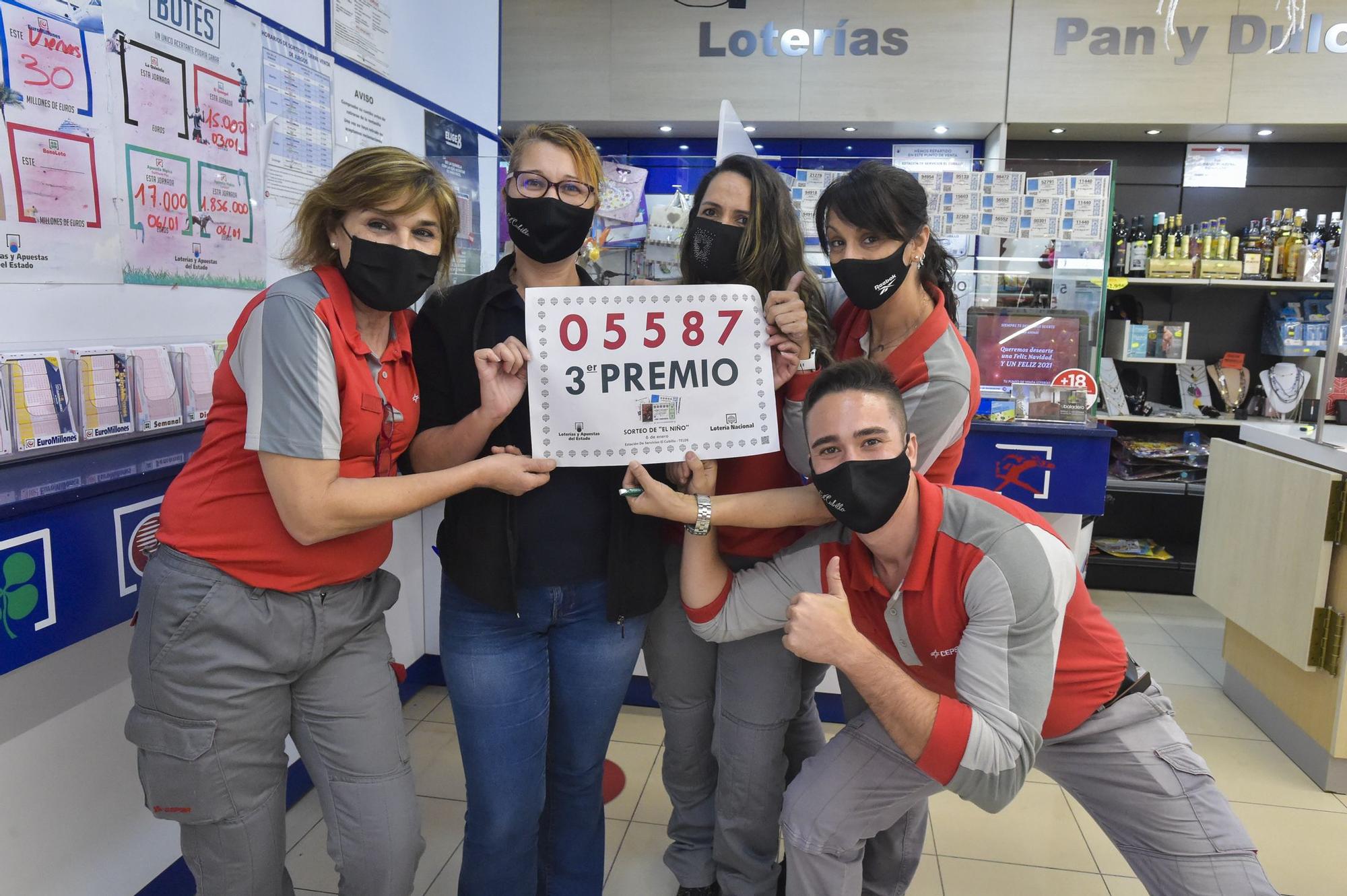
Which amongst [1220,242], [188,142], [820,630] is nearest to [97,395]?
[188,142]

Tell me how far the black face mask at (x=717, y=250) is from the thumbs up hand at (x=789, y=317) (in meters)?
0.11

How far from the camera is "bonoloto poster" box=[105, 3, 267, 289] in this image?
185 cm

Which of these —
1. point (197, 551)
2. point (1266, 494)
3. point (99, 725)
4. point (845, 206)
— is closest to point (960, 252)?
point (1266, 494)

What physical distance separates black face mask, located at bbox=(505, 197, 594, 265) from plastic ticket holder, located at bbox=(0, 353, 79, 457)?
954 mm

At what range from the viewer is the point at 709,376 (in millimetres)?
1661

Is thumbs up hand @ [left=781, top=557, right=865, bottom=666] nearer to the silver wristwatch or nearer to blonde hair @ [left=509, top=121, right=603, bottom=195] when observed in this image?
the silver wristwatch

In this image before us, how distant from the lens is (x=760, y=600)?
1.74 metres

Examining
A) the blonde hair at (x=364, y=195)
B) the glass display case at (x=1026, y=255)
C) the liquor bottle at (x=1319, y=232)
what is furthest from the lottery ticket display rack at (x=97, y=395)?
the liquor bottle at (x=1319, y=232)

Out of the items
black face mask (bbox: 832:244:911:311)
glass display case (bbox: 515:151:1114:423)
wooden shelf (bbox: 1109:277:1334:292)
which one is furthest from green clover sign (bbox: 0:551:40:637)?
wooden shelf (bbox: 1109:277:1334:292)

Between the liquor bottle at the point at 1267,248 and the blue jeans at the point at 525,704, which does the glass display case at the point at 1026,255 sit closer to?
the blue jeans at the point at 525,704

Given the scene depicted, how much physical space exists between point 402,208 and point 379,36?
1817 mm

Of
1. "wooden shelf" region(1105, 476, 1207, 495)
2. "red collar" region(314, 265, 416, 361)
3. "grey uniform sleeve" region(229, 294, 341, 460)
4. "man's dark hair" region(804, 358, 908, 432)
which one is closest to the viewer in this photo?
"grey uniform sleeve" region(229, 294, 341, 460)

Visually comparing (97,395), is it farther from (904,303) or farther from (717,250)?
(904,303)

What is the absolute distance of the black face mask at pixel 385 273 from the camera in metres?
1.44
